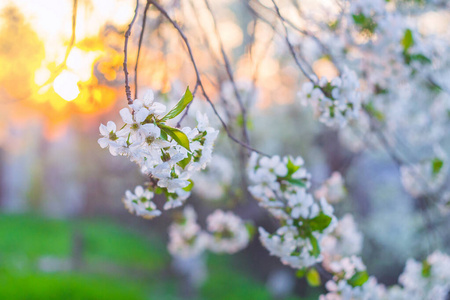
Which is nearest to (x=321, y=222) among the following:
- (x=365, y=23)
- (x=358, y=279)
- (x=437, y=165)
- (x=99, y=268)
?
(x=358, y=279)

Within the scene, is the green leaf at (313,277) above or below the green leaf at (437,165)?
below

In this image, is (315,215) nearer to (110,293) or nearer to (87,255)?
(110,293)

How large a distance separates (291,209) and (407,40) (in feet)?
3.14

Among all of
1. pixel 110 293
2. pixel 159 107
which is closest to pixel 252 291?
pixel 110 293

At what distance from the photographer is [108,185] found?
10.9 m

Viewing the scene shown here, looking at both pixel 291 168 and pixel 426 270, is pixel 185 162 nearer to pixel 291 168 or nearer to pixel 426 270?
pixel 291 168

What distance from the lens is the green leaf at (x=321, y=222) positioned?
3.97 ft

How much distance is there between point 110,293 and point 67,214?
6746 mm

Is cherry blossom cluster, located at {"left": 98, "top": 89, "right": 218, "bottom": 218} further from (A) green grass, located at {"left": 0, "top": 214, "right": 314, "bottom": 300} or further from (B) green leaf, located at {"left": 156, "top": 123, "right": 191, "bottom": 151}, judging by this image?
(A) green grass, located at {"left": 0, "top": 214, "right": 314, "bottom": 300}

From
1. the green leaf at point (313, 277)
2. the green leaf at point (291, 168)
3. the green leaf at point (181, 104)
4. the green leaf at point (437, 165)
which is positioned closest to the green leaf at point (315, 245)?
the green leaf at point (291, 168)

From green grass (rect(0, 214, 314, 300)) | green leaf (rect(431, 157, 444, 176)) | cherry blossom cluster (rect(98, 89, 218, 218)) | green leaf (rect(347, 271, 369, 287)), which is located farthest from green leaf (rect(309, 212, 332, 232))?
green grass (rect(0, 214, 314, 300))

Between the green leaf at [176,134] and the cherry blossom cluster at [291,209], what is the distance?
47 centimetres

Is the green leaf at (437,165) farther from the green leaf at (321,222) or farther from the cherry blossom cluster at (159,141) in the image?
the cherry blossom cluster at (159,141)

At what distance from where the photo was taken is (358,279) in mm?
1388
